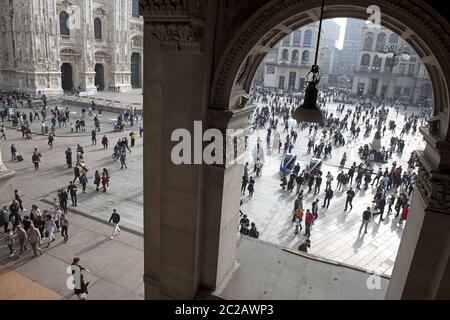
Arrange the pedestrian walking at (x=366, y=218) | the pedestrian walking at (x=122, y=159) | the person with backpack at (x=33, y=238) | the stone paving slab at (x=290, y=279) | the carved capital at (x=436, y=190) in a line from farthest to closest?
the pedestrian walking at (x=122, y=159)
the pedestrian walking at (x=366, y=218)
the person with backpack at (x=33, y=238)
the stone paving slab at (x=290, y=279)
the carved capital at (x=436, y=190)

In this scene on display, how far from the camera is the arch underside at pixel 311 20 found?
143 inches

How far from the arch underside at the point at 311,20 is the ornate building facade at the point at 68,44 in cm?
3482

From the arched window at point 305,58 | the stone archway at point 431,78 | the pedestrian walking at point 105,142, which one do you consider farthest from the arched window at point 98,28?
the stone archway at point 431,78

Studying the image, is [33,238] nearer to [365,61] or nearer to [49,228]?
[49,228]

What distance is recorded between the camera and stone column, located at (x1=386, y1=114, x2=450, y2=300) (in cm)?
381

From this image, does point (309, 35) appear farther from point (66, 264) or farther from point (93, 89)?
point (66, 264)

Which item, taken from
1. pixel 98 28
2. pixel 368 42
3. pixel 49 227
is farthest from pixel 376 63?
pixel 49 227

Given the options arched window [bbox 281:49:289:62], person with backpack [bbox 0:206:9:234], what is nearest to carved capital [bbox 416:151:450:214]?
person with backpack [bbox 0:206:9:234]

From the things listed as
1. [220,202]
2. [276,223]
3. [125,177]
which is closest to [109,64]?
[125,177]

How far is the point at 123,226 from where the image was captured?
1178 cm

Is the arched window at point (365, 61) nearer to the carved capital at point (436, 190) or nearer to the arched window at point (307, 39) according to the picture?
the arched window at point (307, 39)

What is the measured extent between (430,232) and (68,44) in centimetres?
4129

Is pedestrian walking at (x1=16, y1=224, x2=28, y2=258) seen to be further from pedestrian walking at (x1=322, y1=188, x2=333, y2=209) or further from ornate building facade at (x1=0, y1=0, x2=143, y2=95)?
ornate building facade at (x1=0, y1=0, x2=143, y2=95)

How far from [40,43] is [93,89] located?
8438 millimetres
